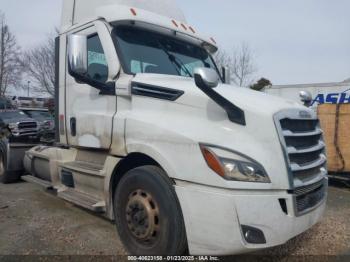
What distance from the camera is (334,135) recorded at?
8758 mm

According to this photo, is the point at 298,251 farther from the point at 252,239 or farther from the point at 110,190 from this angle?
the point at 110,190

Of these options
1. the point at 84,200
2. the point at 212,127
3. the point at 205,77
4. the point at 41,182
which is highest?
the point at 205,77

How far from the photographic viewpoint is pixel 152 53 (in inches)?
177

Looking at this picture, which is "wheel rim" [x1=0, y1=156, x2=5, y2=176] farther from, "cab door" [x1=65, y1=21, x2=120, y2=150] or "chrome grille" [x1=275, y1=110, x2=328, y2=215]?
"chrome grille" [x1=275, y1=110, x2=328, y2=215]

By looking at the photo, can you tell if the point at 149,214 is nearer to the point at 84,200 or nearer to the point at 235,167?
the point at 235,167

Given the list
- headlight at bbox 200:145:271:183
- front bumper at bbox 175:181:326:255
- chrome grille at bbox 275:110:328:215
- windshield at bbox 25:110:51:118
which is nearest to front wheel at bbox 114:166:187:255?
front bumper at bbox 175:181:326:255

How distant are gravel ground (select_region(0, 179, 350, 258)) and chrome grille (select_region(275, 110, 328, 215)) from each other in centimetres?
98

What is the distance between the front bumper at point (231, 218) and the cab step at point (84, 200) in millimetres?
1501

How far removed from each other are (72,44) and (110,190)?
1767 mm

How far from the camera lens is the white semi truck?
10.0 ft

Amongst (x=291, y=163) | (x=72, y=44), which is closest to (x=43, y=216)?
(x=72, y=44)

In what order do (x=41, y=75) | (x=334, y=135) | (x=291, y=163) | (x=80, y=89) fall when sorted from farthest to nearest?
(x=41, y=75) < (x=334, y=135) < (x=80, y=89) < (x=291, y=163)

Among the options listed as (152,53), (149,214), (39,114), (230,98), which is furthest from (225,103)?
(39,114)

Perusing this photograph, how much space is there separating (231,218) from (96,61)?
272cm
